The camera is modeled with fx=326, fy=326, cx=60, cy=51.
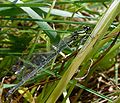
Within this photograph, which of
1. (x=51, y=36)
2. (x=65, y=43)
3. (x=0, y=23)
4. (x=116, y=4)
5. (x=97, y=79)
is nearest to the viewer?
(x=116, y=4)

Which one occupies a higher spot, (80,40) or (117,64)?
(80,40)

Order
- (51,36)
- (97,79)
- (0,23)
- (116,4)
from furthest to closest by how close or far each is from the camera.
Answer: (0,23) < (97,79) < (51,36) < (116,4)

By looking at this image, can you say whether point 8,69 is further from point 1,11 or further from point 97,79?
point 97,79

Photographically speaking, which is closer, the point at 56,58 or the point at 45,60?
the point at 45,60

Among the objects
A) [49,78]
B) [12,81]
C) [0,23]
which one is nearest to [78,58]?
[49,78]

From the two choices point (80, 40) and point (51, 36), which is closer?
point (80, 40)

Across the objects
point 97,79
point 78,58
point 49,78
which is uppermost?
point 78,58

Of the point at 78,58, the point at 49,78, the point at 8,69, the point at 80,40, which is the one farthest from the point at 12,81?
the point at 78,58
